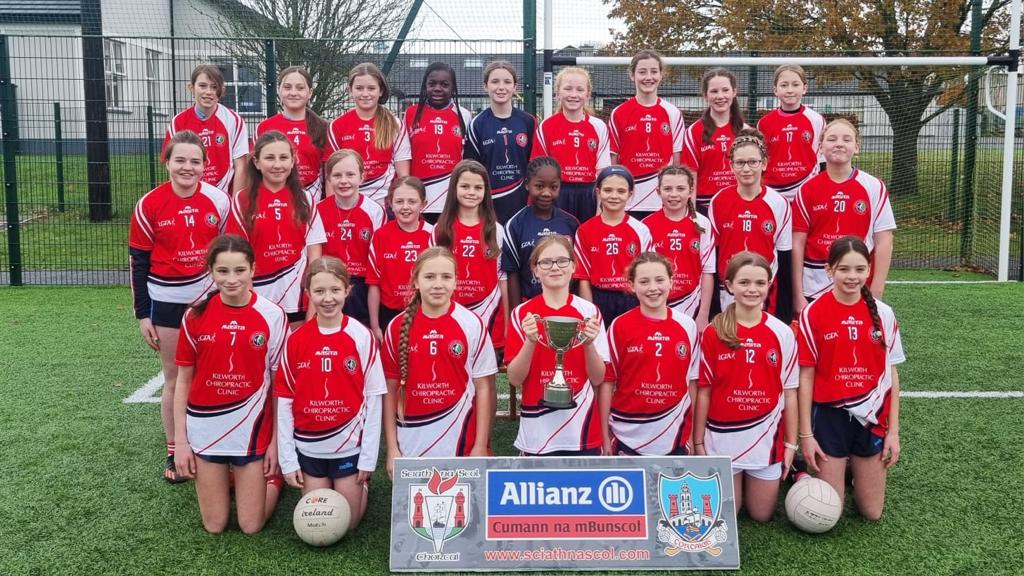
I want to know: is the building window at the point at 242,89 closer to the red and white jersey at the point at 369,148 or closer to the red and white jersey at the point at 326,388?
the red and white jersey at the point at 369,148

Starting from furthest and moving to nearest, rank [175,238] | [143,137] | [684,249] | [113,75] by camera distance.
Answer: [143,137]
[113,75]
[684,249]
[175,238]

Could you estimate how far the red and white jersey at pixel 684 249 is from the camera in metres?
4.36

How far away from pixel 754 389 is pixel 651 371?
1.45 ft

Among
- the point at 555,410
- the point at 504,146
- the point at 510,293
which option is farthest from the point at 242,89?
the point at 555,410

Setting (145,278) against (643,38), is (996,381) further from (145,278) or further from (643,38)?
(643,38)

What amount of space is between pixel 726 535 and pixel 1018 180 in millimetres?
10069

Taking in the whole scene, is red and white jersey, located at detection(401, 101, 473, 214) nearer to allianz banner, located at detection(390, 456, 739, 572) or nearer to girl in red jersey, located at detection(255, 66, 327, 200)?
girl in red jersey, located at detection(255, 66, 327, 200)

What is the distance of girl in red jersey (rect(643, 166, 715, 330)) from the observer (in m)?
4.35

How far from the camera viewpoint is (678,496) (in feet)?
10.4

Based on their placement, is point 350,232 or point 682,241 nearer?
point 682,241

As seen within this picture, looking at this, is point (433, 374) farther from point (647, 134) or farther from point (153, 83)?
point (153, 83)

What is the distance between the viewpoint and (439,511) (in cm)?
316

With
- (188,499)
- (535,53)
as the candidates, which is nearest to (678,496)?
(188,499)

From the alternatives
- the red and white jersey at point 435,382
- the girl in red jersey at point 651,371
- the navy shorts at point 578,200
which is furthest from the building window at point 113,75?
the girl in red jersey at point 651,371
